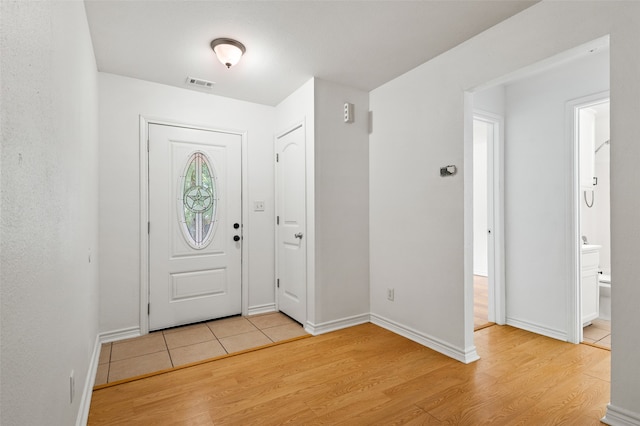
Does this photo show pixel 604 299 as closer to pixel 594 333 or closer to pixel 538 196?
pixel 594 333

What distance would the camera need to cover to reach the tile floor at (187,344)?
2551mm

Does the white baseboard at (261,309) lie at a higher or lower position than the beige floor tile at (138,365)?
higher

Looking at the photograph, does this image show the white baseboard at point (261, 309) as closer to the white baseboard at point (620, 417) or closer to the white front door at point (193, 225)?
the white front door at point (193, 225)

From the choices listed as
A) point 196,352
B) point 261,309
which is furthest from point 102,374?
point 261,309

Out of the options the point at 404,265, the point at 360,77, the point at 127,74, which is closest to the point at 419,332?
the point at 404,265

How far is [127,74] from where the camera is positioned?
10.3 feet

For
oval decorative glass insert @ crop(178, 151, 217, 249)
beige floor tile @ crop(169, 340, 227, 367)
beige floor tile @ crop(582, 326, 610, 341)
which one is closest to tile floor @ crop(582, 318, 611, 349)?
beige floor tile @ crop(582, 326, 610, 341)

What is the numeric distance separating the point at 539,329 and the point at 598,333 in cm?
56

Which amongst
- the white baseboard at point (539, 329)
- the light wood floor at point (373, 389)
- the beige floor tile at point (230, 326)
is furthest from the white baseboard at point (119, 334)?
the white baseboard at point (539, 329)

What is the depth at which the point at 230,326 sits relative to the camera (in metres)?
3.44

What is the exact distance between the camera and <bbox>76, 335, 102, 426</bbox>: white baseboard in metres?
1.80

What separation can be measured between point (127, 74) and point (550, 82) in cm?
396

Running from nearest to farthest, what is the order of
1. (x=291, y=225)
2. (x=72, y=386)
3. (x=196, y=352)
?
(x=72, y=386) < (x=196, y=352) < (x=291, y=225)

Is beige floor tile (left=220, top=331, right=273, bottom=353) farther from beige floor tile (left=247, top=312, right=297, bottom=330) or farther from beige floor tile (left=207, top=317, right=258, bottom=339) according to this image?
beige floor tile (left=247, top=312, right=297, bottom=330)
